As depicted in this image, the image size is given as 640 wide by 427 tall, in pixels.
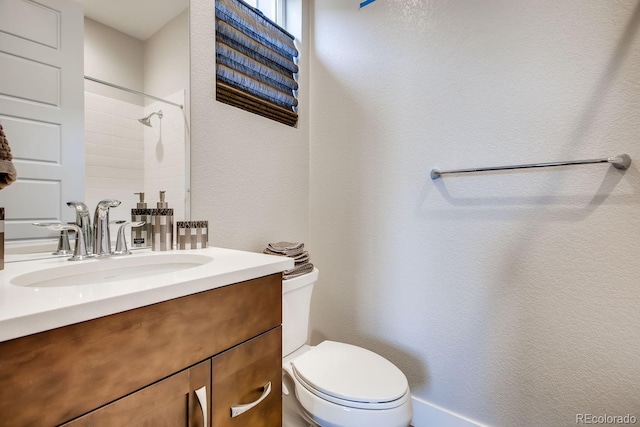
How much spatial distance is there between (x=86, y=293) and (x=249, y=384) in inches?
17.1

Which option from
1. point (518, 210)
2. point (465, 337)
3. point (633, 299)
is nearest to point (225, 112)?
point (518, 210)

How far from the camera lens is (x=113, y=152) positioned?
38.9 inches

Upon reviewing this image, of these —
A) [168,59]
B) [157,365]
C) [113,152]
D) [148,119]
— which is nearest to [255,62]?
[168,59]

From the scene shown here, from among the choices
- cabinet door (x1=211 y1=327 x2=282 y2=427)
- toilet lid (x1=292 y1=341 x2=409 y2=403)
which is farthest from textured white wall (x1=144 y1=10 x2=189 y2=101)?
toilet lid (x1=292 y1=341 x2=409 y2=403)

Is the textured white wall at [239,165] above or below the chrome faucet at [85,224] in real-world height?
above

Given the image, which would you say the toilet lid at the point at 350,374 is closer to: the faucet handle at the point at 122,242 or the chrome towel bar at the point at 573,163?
the faucet handle at the point at 122,242

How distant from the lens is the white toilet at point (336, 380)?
0.91 metres

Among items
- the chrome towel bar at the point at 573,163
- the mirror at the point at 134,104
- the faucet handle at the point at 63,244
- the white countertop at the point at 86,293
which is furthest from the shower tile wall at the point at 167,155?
the chrome towel bar at the point at 573,163

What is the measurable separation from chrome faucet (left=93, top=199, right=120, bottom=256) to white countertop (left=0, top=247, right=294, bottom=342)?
8cm

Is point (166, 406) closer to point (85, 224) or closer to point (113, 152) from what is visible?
point (85, 224)

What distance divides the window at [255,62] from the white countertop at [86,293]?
88 centimetres

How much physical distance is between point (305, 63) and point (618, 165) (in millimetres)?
1504

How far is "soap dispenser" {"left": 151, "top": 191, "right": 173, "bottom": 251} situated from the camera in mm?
1027

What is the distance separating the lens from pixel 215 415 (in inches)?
25.5
